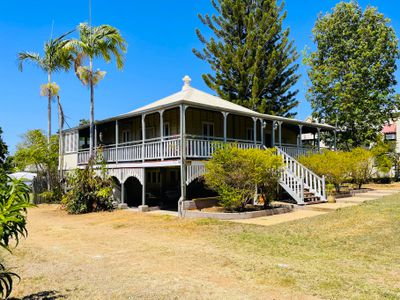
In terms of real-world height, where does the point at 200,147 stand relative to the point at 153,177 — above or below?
above

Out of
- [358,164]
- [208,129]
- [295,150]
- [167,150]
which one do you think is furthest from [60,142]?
[358,164]

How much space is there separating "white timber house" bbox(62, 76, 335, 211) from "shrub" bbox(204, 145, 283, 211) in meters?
1.63

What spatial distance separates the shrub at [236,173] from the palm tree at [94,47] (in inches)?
373

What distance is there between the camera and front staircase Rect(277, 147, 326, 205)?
53.7 ft

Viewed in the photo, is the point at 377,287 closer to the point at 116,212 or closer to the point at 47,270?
the point at 47,270

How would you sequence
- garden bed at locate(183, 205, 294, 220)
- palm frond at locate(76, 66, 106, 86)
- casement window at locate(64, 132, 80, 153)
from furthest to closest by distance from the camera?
casement window at locate(64, 132, 80, 153) → palm frond at locate(76, 66, 106, 86) → garden bed at locate(183, 205, 294, 220)

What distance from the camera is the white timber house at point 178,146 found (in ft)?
52.3

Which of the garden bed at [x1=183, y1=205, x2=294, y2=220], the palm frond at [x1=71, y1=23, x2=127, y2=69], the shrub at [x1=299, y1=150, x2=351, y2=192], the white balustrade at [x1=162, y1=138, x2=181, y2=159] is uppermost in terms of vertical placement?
the palm frond at [x1=71, y1=23, x2=127, y2=69]

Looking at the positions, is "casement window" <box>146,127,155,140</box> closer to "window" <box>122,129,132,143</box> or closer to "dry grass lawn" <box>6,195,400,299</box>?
"window" <box>122,129,132,143</box>

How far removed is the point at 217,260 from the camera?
23.9 ft

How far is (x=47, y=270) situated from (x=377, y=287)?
5.70 m

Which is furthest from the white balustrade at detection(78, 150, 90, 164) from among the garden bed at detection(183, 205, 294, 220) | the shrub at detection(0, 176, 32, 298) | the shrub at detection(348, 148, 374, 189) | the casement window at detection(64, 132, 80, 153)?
the shrub at detection(0, 176, 32, 298)

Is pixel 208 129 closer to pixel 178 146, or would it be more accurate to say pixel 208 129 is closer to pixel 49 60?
pixel 178 146

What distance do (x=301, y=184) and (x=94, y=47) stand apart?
1375cm
